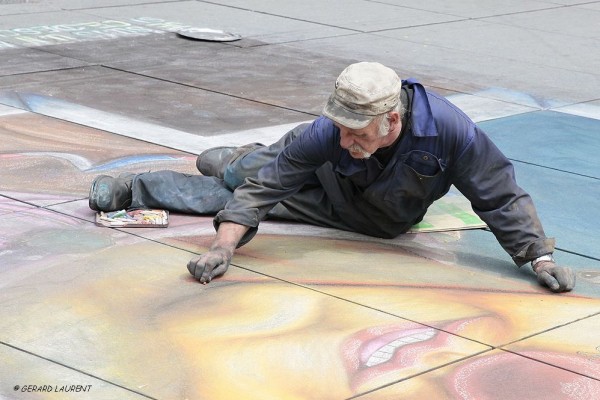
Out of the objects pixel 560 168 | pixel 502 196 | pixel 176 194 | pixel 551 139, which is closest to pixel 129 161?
pixel 176 194

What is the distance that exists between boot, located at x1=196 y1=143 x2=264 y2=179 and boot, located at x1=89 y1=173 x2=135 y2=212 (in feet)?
1.51

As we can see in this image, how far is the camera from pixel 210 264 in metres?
4.68

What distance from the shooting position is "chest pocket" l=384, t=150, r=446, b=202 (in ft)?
15.9

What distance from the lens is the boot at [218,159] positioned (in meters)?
5.61

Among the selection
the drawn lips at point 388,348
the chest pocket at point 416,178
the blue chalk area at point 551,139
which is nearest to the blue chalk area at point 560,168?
the blue chalk area at point 551,139

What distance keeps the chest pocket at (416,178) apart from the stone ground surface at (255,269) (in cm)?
30

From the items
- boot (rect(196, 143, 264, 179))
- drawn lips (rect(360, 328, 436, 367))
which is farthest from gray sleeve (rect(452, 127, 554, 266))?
boot (rect(196, 143, 264, 179))

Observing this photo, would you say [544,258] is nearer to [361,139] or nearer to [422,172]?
[422,172]

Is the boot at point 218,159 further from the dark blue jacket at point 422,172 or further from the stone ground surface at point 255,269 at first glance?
the dark blue jacket at point 422,172

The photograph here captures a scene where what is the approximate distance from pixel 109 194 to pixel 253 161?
684mm

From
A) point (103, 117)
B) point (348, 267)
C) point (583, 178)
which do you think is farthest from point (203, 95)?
point (348, 267)

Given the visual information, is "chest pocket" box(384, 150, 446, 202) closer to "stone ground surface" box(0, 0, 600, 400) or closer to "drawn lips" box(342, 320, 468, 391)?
"stone ground surface" box(0, 0, 600, 400)

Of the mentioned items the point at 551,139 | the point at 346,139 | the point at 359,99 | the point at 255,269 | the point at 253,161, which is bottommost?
the point at 551,139

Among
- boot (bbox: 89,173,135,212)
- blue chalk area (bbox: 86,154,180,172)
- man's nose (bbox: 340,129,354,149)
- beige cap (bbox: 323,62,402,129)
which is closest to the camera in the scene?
beige cap (bbox: 323,62,402,129)
